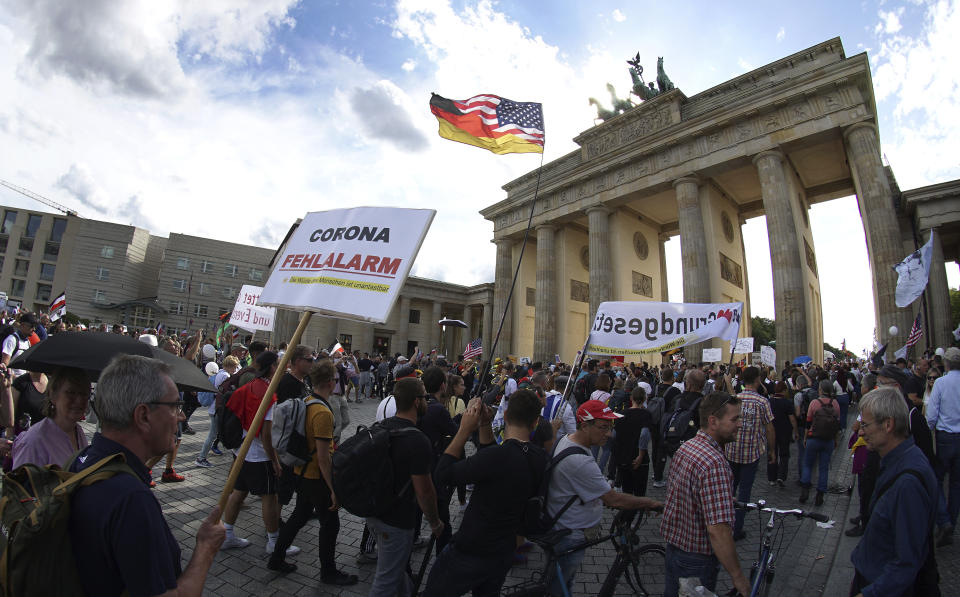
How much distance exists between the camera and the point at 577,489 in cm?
269

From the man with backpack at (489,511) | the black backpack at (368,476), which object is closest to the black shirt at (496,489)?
the man with backpack at (489,511)

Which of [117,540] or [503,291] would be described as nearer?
[117,540]

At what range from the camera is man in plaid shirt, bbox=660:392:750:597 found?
2.48 m

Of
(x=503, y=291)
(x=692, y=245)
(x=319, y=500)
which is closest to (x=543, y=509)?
(x=319, y=500)

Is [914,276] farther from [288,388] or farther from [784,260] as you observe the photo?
[288,388]

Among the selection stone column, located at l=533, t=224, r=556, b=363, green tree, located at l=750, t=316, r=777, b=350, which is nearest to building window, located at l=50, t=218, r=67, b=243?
stone column, located at l=533, t=224, r=556, b=363

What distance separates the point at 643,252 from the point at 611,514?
1054 inches

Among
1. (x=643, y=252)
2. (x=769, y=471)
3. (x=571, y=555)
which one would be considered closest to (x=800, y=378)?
(x=769, y=471)

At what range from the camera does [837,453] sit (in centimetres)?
932

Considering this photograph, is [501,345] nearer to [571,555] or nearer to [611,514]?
[611,514]

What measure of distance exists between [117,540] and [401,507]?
1.78 meters

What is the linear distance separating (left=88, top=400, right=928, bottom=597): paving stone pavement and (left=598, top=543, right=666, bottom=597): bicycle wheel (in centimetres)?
32

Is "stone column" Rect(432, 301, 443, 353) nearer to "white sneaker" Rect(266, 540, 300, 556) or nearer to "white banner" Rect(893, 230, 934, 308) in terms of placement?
"white banner" Rect(893, 230, 934, 308)

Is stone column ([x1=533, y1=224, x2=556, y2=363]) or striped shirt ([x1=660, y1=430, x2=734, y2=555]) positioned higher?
stone column ([x1=533, y1=224, x2=556, y2=363])
